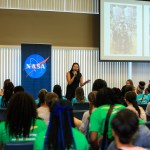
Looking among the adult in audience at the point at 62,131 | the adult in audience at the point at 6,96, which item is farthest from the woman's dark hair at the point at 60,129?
the adult in audience at the point at 6,96

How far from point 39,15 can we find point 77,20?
4.15 ft

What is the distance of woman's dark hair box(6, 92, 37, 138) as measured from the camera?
2805mm

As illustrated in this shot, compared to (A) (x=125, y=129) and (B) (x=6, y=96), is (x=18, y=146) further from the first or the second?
(B) (x=6, y=96)

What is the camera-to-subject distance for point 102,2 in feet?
34.6

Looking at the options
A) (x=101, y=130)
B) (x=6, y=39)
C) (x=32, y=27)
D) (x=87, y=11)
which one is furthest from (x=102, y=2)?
(x=101, y=130)

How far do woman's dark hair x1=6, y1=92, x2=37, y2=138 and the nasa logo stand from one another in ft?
23.2

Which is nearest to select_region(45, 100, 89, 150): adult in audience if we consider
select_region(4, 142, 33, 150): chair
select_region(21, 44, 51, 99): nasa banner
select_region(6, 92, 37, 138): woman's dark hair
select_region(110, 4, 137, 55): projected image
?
select_region(4, 142, 33, 150): chair

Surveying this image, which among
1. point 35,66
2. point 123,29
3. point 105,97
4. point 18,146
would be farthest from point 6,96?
point 123,29

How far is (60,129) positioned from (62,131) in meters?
0.02

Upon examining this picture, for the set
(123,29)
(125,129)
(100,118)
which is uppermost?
(123,29)

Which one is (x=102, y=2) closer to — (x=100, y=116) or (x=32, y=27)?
(x=32, y=27)

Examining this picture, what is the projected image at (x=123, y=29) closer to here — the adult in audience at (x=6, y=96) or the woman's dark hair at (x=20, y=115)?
the adult in audience at (x=6, y=96)

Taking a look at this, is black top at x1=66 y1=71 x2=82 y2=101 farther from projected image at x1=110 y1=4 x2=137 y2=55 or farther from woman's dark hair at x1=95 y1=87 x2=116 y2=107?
woman's dark hair at x1=95 y1=87 x2=116 y2=107

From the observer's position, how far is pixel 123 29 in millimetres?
10945
